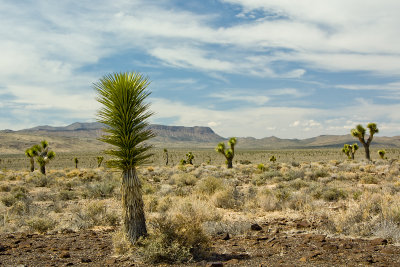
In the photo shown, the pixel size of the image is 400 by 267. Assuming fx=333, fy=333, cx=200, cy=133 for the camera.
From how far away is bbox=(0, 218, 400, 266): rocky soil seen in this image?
19.7ft

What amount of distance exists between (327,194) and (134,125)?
8815mm

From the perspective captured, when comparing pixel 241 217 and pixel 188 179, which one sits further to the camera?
pixel 188 179

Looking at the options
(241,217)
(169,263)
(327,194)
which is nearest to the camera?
(169,263)

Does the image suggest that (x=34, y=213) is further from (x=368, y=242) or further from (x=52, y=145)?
(x=52, y=145)

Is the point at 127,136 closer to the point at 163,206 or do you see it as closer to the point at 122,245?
the point at 122,245

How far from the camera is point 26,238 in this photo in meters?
8.26

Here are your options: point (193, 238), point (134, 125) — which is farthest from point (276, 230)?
point (134, 125)

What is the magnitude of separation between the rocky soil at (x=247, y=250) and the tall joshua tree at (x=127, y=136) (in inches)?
35.2

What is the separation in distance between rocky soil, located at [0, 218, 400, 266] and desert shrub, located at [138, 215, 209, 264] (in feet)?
0.85

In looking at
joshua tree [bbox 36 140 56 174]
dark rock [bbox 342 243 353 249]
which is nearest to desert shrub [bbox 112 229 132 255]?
dark rock [bbox 342 243 353 249]

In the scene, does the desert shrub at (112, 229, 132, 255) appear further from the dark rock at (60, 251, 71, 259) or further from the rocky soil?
the dark rock at (60, 251, 71, 259)

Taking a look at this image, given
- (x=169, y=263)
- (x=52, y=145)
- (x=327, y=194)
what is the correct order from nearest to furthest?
(x=169, y=263)
(x=327, y=194)
(x=52, y=145)

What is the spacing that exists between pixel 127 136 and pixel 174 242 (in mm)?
2379

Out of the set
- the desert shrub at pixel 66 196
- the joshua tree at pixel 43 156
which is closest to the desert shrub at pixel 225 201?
the desert shrub at pixel 66 196
